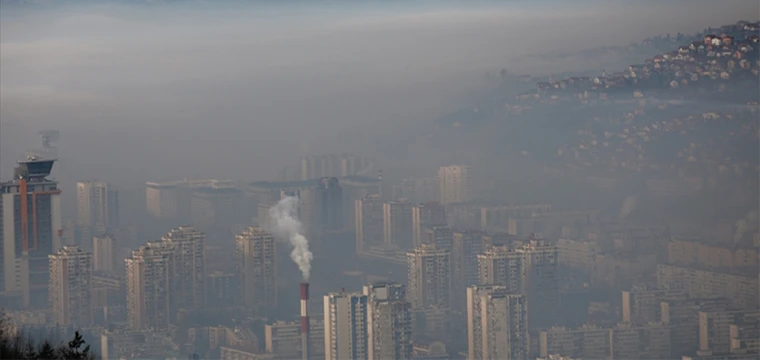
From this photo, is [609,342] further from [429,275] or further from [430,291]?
[429,275]

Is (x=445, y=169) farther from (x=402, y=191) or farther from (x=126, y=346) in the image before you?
(x=126, y=346)

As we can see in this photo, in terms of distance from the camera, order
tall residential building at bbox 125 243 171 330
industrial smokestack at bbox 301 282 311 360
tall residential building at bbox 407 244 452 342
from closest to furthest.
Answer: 1. tall residential building at bbox 407 244 452 342
2. industrial smokestack at bbox 301 282 311 360
3. tall residential building at bbox 125 243 171 330

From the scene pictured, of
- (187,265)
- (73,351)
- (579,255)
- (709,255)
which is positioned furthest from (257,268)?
(73,351)

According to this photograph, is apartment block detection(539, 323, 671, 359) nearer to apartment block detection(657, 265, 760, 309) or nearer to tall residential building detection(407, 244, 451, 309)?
apartment block detection(657, 265, 760, 309)

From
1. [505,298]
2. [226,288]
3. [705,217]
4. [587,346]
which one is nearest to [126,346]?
[226,288]

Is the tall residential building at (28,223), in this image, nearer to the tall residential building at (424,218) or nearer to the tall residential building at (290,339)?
the tall residential building at (290,339)

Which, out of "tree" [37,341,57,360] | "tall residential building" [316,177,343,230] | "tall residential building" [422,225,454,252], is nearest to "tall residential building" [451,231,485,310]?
"tall residential building" [422,225,454,252]
